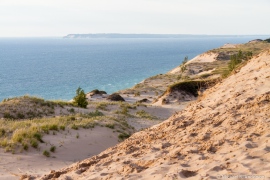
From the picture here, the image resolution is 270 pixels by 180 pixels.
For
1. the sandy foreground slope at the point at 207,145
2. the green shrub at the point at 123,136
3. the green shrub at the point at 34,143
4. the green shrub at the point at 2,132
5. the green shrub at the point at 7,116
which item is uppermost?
the sandy foreground slope at the point at 207,145

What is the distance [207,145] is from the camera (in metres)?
8.60

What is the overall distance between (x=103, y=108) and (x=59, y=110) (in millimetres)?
4883

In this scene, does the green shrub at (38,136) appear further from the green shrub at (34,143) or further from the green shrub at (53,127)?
the green shrub at (53,127)

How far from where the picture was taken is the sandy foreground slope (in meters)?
7.36

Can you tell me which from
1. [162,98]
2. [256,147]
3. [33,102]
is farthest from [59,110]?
[256,147]

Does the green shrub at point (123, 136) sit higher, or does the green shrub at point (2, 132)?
the green shrub at point (2, 132)

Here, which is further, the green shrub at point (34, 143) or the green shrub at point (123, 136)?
the green shrub at point (123, 136)

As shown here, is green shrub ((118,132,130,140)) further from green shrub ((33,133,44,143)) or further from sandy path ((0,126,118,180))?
green shrub ((33,133,44,143))

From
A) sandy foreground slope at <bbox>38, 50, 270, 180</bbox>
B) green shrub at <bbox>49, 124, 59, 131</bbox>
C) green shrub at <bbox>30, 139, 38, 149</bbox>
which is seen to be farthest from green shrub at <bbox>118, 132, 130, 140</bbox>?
sandy foreground slope at <bbox>38, 50, 270, 180</bbox>

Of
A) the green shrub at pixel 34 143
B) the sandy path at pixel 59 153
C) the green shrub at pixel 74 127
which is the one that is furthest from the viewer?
the green shrub at pixel 74 127

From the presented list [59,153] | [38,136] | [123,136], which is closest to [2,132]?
[38,136]

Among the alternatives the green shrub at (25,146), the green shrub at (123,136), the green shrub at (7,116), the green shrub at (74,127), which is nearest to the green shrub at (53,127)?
the green shrub at (74,127)

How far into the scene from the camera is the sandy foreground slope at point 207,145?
736cm

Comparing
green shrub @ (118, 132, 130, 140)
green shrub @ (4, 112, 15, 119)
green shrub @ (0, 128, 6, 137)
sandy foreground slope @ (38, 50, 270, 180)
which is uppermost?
sandy foreground slope @ (38, 50, 270, 180)
